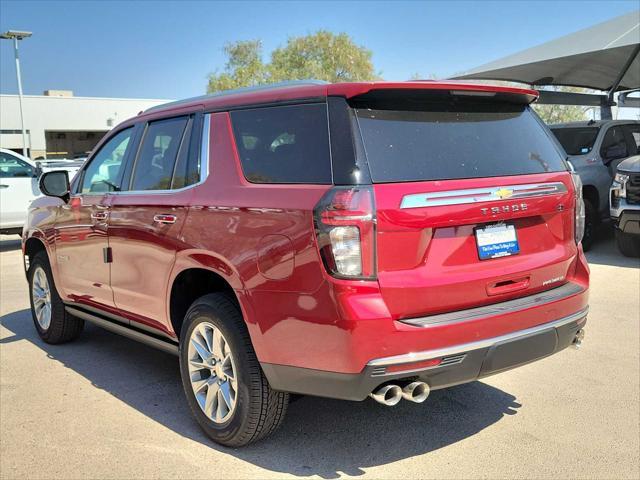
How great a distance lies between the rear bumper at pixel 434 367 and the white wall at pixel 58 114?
4894 centimetres

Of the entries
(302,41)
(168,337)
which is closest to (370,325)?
(168,337)

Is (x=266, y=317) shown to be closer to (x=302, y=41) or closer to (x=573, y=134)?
(x=573, y=134)

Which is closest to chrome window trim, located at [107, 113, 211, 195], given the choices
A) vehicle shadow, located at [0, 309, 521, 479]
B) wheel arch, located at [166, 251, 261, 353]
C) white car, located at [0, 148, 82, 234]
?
wheel arch, located at [166, 251, 261, 353]

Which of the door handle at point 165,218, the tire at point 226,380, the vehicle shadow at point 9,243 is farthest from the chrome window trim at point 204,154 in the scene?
the vehicle shadow at point 9,243

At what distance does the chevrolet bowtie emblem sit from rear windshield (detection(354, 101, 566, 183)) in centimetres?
11

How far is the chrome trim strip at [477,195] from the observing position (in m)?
2.88

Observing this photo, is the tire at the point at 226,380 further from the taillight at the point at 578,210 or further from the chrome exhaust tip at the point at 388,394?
the taillight at the point at 578,210

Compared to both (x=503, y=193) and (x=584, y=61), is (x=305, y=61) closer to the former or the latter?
(x=584, y=61)

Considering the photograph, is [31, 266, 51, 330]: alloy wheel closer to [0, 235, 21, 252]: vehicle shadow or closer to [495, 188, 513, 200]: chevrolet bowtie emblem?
[495, 188, 513, 200]: chevrolet bowtie emblem

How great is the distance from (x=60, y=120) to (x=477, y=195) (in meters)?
51.7

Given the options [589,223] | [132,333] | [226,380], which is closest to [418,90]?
[226,380]

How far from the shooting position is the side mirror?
4.99m

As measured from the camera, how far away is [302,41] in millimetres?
49969

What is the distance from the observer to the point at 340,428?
147 inches
